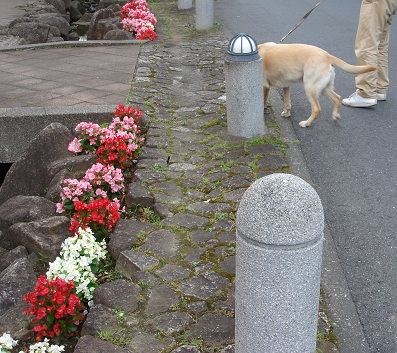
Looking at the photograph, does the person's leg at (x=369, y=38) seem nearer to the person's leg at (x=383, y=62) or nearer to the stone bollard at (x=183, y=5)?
the person's leg at (x=383, y=62)

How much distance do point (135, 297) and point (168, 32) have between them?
864cm

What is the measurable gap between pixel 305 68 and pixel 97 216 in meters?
2.96

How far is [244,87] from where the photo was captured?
20.6ft

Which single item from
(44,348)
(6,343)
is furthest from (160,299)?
(6,343)

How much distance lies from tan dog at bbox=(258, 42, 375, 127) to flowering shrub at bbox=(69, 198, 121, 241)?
273cm

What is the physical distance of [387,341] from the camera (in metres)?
3.63

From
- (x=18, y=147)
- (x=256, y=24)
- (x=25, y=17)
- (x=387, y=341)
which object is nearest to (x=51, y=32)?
(x=25, y=17)

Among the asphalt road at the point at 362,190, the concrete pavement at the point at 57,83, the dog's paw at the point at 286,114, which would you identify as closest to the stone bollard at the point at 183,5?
the concrete pavement at the point at 57,83

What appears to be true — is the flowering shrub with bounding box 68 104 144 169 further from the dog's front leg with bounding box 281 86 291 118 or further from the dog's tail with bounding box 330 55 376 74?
the dog's tail with bounding box 330 55 376 74

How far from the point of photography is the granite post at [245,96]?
6246 mm

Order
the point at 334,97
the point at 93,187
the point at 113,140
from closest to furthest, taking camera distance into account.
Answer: the point at 93,187 → the point at 113,140 → the point at 334,97

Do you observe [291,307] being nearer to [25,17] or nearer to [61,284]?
[61,284]

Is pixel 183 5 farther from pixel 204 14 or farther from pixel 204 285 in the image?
pixel 204 285

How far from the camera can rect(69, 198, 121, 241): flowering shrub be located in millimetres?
4621
